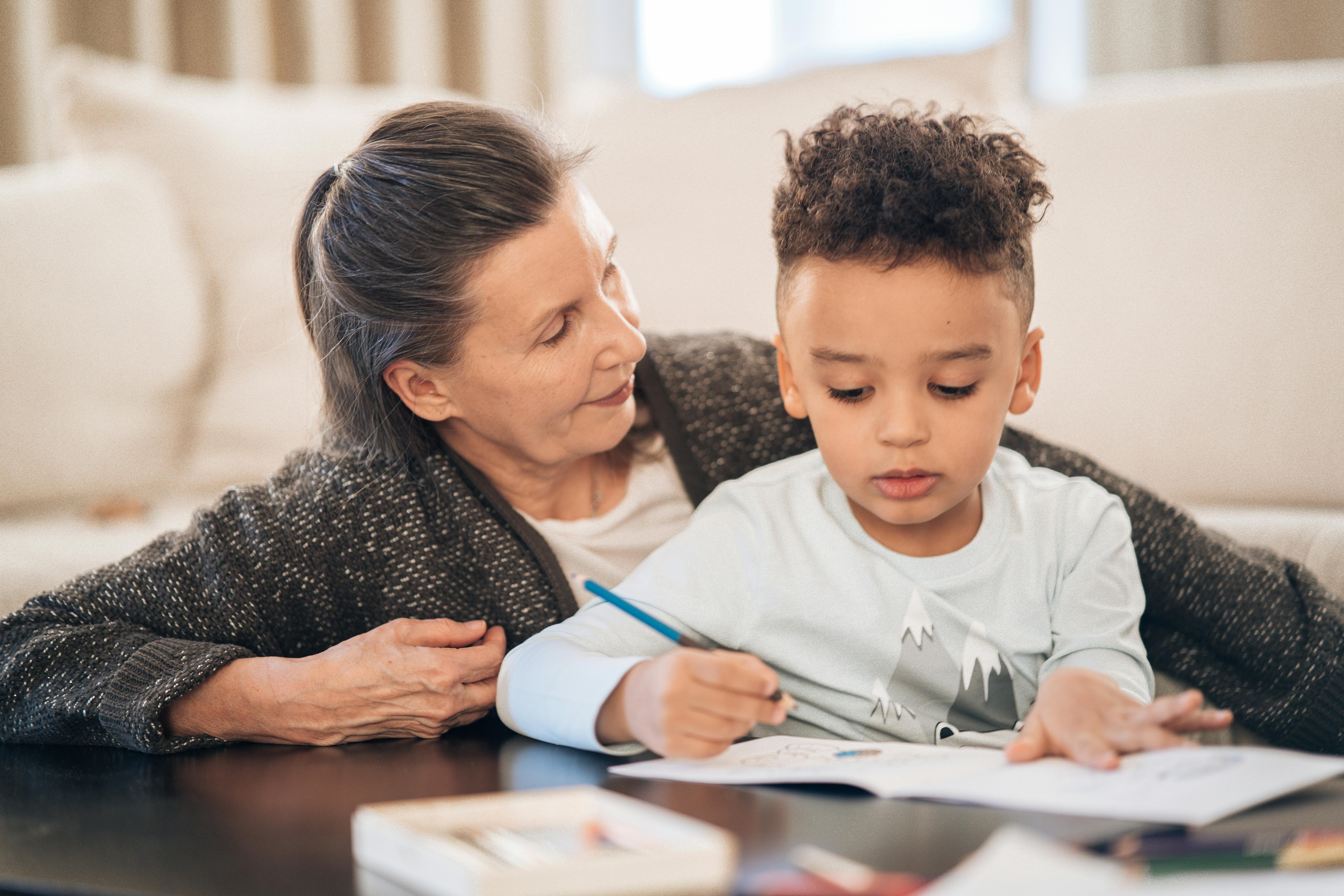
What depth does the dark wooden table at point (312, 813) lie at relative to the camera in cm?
58

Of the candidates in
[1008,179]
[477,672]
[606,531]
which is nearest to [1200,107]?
[1008,179]

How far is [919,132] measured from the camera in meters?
0.86

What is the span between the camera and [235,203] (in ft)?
5.89

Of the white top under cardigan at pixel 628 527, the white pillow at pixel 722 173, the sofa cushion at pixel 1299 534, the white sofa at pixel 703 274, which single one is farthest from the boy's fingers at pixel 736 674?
the white pillow at pixel 722 173

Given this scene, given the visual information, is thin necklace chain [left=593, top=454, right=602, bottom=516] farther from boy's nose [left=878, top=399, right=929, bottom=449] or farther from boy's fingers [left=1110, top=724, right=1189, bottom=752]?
boy's fingers [left=1110, top=724, right=1189, bottom=752]

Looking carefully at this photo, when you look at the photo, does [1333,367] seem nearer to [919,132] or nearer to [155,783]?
[919,132]

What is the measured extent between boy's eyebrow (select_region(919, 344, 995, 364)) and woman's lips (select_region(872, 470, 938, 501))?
8 centimetres

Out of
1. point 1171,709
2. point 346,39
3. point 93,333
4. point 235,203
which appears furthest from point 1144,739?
point 346,39

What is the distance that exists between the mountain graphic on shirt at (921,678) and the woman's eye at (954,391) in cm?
16

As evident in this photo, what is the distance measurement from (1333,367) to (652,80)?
1.72m

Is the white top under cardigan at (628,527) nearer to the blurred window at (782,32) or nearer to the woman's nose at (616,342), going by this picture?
the woman's nose at (616,342)

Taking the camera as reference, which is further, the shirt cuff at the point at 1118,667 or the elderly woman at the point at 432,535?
the elderly woman at the point at 432,535

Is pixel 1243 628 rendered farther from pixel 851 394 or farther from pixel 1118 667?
pixel 851 394

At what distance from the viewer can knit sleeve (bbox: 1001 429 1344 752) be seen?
3.13 ft
